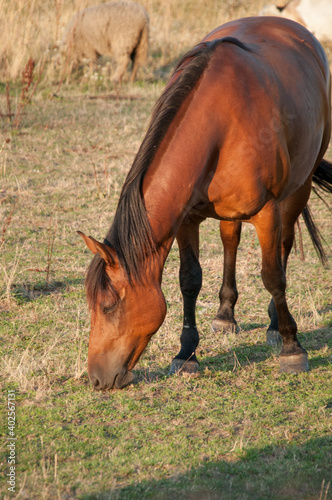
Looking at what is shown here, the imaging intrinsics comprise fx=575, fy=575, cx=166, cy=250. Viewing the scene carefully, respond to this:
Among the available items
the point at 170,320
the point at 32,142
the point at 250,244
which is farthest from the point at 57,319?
the point at 32,142

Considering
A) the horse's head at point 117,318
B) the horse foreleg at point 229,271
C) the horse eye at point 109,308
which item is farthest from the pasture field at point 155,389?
the horse eye at point 109,308

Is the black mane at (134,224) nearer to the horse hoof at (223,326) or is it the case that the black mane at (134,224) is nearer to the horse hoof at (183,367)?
the horse hoof at (183,367)

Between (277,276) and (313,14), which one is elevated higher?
(313,14)

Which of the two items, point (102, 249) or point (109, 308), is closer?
point (102, 249)

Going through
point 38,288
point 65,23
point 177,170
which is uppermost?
point 177,170

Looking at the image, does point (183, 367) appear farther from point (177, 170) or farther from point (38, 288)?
point (38, 288)

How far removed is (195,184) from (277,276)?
3.12 feet

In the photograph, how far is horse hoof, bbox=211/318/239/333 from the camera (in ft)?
13.3

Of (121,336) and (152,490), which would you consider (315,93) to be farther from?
(152,490)

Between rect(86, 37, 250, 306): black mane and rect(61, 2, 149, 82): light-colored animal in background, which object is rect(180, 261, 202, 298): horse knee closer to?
rect(86, 37, 250, 306): black mane

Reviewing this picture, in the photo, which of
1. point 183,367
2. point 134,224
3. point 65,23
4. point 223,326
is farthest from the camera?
point 65,23

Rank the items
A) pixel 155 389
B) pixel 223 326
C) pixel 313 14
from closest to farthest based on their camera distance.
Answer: pixel 155 389 < pixel 223 326 < pixel 313 14

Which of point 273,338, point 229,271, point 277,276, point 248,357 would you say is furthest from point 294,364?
point 229,271

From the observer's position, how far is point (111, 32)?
10.7 meters
